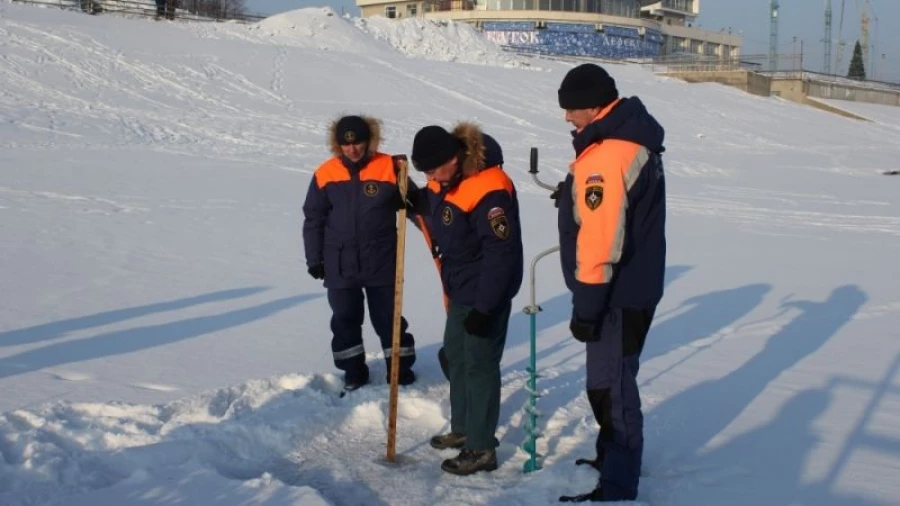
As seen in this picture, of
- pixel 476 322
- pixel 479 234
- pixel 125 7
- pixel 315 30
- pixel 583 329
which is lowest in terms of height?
pixel 476 322

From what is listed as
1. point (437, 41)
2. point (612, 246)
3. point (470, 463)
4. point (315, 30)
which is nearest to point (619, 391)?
point (612, 246)

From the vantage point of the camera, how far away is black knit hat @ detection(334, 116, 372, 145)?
18.0 ft

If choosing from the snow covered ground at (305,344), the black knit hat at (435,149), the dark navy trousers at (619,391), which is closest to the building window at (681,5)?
the snow covered ground at (305,344)

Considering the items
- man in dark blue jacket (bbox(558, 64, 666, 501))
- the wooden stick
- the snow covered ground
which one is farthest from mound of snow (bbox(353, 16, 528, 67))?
man in dark blue jacket (bbox(558, 64, 666, 501))

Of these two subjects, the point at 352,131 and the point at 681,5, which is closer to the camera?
the point at 352,131

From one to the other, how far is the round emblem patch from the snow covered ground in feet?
4.13

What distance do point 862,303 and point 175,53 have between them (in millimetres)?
24482

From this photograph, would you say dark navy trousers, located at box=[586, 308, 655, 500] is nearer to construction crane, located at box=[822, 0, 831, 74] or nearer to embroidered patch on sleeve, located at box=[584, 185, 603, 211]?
embroidered patch on sleeve, located at box=[584, 185, 603, 211]

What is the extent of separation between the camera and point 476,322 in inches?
177

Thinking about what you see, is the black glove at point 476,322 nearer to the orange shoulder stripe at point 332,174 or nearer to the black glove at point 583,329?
the black glove at point 583,329

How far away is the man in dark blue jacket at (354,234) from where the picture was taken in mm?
5598

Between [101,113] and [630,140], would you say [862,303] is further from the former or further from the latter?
[101,113]

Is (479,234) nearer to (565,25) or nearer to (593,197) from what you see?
(593,197)

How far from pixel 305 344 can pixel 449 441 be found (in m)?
2.27
